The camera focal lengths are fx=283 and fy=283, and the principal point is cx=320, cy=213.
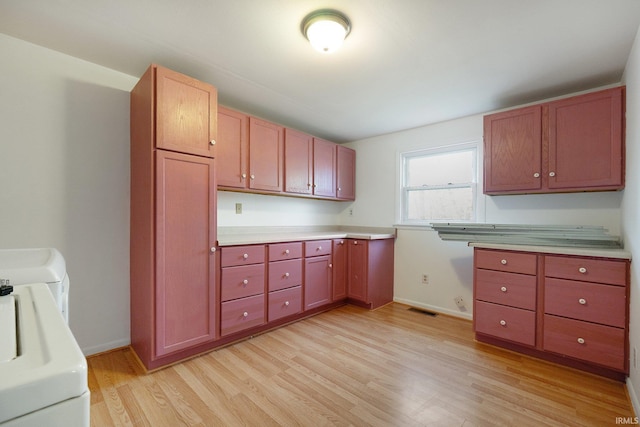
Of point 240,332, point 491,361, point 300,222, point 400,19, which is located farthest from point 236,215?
point 491,361

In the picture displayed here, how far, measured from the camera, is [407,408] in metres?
1.67

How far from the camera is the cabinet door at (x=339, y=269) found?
3400 millimetres

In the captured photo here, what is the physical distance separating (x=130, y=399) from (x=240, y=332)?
931mm

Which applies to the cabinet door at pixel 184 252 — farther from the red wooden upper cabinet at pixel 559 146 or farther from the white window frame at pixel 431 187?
the red wooden upper cabinet at pixel 559 146

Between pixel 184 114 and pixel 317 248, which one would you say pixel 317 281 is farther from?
pixel 184 114

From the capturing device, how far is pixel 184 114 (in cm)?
213

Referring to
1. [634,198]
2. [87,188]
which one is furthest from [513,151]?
[87,188]

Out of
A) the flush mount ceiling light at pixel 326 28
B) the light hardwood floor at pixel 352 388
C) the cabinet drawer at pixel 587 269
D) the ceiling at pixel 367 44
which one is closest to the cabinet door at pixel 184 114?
the ceiling at pixel 367 44

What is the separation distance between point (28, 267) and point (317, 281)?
242cm

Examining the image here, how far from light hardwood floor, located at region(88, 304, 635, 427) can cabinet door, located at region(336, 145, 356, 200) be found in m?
2.03

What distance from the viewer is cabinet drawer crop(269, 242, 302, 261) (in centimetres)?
274

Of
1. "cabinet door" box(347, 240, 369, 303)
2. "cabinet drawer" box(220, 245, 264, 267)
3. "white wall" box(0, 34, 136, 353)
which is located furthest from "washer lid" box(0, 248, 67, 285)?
"cabinet door" box(347, 240, 369, 303)

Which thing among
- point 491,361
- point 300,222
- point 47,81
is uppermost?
point 47,81

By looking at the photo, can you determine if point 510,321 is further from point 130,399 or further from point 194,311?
point 130,399
